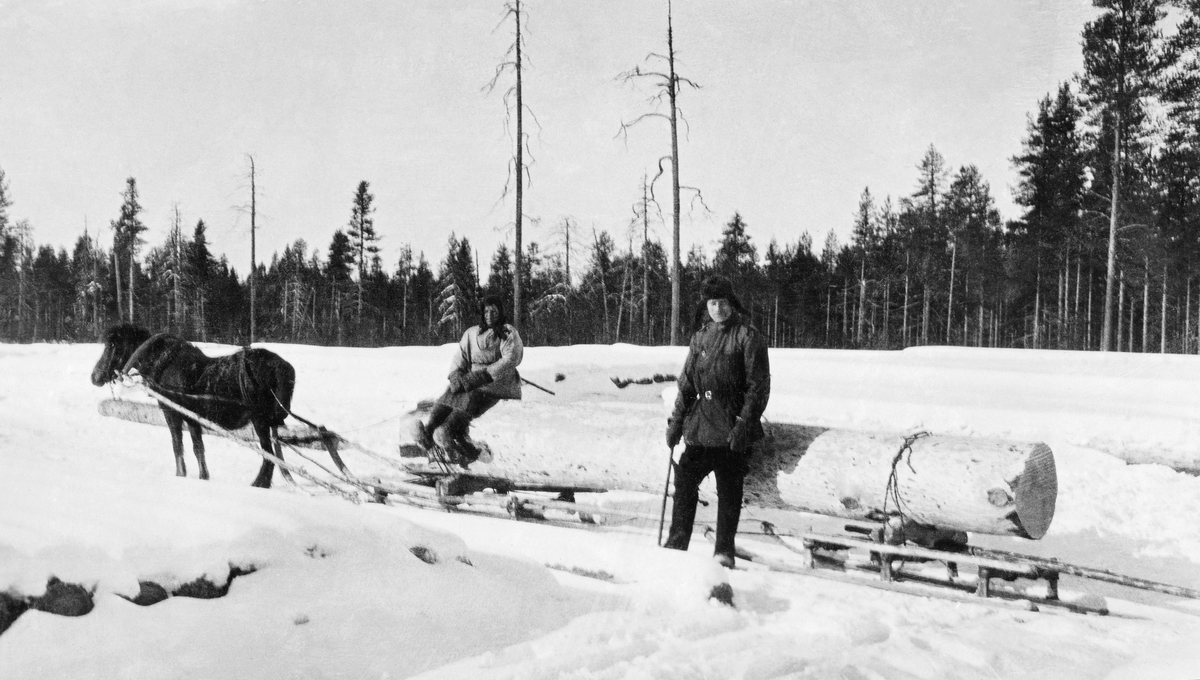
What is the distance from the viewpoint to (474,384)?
666 cm

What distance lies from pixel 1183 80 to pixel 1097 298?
19940 mm

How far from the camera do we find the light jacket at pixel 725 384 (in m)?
4.52

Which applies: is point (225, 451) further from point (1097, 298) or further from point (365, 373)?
point (1097, 298)

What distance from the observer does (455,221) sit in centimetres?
1490

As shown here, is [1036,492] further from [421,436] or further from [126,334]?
[126,334]

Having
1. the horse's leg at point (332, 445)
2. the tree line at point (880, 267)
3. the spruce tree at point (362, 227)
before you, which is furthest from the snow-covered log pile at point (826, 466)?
the spruce tree at point (362, 227)

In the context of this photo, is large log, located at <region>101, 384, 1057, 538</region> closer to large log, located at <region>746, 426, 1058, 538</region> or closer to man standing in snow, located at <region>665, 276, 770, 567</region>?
large log, located at <region>746, 426, 1058, 538</region>

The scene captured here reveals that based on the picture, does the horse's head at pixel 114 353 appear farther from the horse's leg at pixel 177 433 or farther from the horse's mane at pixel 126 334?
the horse's leg at pixel 177 433

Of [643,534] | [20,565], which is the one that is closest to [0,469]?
[20,565]

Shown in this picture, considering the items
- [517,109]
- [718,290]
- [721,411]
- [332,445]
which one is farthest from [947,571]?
[517,109]

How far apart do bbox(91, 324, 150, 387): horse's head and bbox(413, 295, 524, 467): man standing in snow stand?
3.31m

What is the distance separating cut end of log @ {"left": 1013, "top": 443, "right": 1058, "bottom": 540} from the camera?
423cm

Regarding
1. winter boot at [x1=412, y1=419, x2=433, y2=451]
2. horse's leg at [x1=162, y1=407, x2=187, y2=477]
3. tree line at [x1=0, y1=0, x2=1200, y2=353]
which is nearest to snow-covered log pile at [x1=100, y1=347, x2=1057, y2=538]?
winter boot at [x1=412, y1=419, x2=433, y2=451]

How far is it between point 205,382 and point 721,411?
5.56 m
